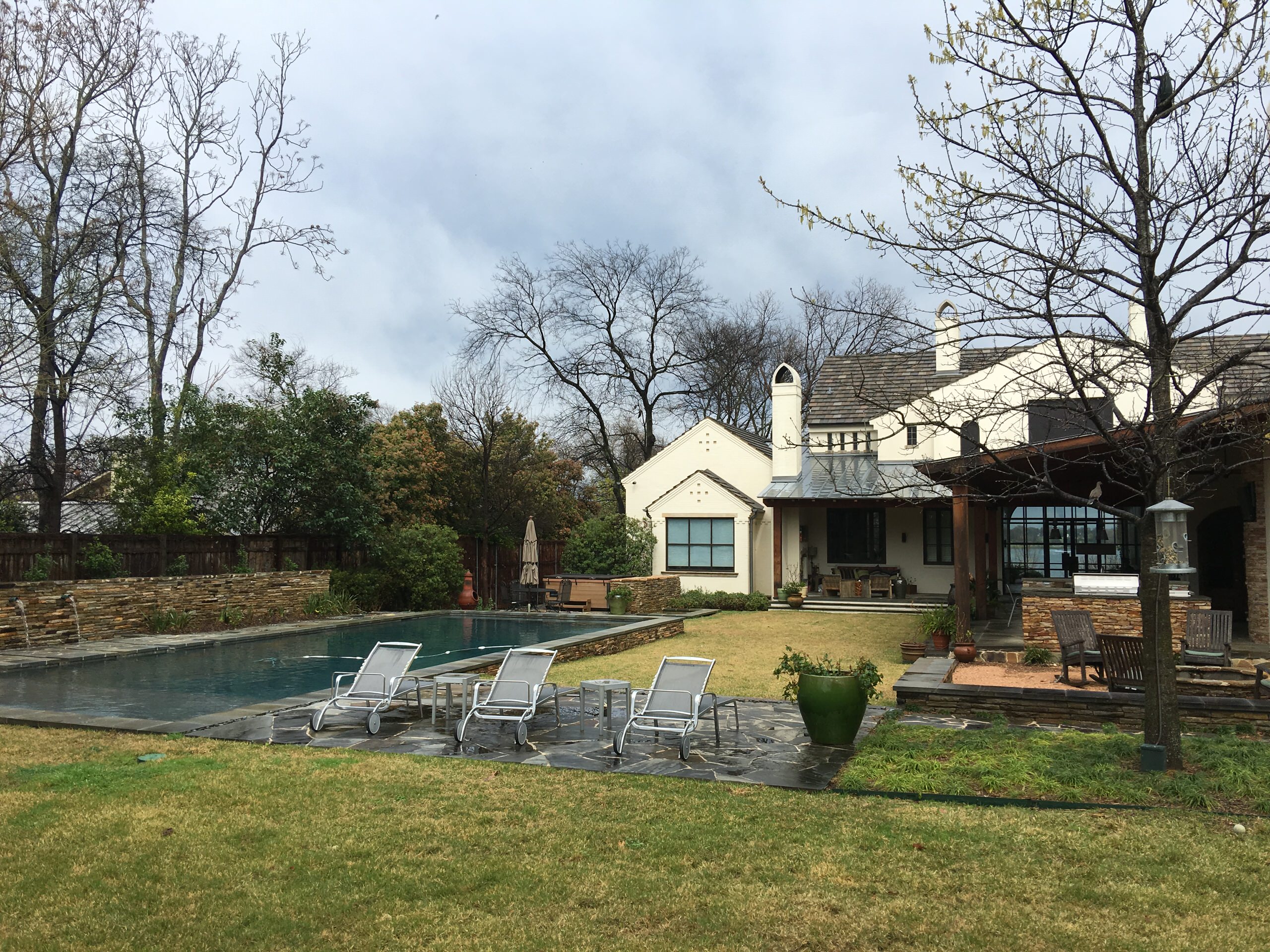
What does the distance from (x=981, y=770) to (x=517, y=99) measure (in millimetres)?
11601

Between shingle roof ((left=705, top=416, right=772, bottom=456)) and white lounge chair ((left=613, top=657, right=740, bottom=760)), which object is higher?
shingle roof ((left=705, top=416, right=772, bottom=456))

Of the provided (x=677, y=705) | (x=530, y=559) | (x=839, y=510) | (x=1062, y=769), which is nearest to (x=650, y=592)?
(x=530, y=559)

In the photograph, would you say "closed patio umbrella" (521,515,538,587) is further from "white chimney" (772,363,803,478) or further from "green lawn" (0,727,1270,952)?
"green lawn" (0,727,1270,952)

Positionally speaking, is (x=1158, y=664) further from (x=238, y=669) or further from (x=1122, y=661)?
(x=238, y=669)

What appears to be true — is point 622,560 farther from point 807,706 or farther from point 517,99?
point 807,706

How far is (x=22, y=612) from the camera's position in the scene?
14688 mm

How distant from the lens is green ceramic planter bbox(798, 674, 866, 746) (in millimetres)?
7824

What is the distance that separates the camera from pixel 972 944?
405 centimetres

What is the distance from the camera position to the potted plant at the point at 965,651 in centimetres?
1309

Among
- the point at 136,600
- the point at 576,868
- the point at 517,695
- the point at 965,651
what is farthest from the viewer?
the point at 136,600

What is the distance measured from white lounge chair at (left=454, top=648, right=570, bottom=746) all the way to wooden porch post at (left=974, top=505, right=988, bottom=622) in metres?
11.5

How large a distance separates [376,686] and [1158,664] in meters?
6.71

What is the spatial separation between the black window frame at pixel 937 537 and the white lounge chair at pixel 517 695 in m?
18.8

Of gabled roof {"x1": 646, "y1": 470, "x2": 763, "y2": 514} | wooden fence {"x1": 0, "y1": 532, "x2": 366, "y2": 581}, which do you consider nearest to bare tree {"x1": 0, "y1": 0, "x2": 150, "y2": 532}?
wooden fence {"x1": 0, "y1": 532, "x2": 366, "y2": 581}
